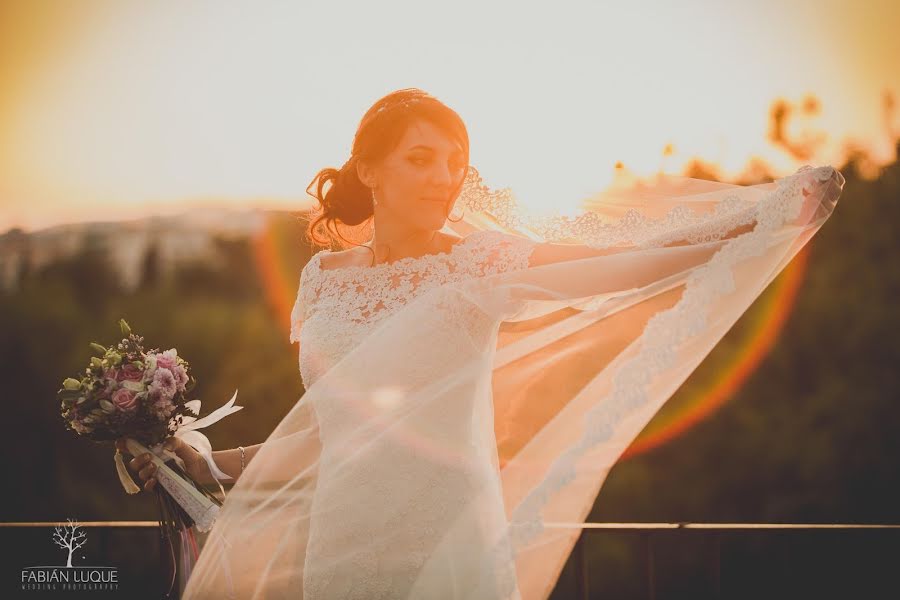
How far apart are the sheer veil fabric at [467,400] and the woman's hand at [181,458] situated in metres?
0.59

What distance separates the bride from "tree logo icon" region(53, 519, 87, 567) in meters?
1.50

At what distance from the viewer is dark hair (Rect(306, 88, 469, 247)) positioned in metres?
2.51

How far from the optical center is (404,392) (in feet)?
7.24

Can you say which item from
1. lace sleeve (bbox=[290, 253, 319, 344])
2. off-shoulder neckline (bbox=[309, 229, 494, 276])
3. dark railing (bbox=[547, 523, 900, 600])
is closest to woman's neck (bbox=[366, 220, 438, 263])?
off-shoulder neckline (bbox=[309, 229, 494, 276])

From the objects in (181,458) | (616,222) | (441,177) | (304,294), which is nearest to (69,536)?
(181,458)

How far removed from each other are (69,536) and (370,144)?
213 cm

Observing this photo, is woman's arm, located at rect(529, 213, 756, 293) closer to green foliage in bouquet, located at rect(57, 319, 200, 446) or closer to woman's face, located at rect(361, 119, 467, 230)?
woman's face, located at rect(361, 119, 467, 230)

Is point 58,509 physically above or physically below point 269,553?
below

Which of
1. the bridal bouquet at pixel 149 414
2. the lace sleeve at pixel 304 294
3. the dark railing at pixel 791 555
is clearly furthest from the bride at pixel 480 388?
the dark railing at pixel 791 555

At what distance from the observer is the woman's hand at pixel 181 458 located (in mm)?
2756

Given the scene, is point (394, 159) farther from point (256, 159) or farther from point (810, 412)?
point (810, 412)

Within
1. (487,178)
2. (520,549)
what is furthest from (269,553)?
(487,178)

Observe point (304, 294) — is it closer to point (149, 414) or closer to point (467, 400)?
point (149, 414)

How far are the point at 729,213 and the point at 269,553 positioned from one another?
1.47 m
